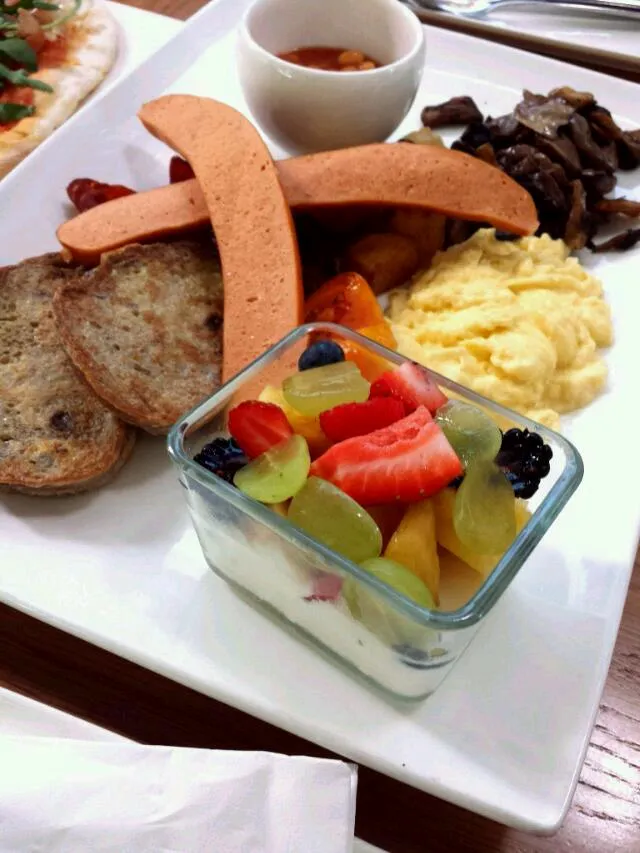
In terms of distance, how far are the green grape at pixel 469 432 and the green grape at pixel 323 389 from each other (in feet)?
0.50

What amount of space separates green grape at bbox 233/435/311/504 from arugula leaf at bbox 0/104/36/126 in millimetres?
2109

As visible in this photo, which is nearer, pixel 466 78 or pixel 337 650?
pixel 337 650

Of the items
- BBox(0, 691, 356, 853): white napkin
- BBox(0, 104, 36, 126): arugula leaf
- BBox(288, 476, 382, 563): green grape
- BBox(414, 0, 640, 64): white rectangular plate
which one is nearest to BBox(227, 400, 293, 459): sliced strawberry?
BBox(288, 476, 382, 563): green grape

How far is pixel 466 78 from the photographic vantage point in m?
2.86

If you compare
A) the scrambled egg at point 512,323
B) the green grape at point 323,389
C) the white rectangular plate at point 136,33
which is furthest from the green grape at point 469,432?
the white rectangular plate at point 136,33

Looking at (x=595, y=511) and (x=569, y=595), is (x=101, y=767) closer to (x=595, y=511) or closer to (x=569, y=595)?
(x=569, y=595)

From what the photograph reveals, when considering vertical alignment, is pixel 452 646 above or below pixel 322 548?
below

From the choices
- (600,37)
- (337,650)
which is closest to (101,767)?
(337,650)

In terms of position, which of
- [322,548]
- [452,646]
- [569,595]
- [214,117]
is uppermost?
[214,117]

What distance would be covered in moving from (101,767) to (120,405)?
30.0 inches

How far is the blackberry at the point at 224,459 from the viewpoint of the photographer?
1338 millimetres

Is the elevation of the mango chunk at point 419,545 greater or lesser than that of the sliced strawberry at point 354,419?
lesser

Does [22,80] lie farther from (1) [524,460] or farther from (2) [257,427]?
(1) [524,460]

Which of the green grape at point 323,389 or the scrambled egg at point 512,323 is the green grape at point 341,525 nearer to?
the green grape at point 323,389
